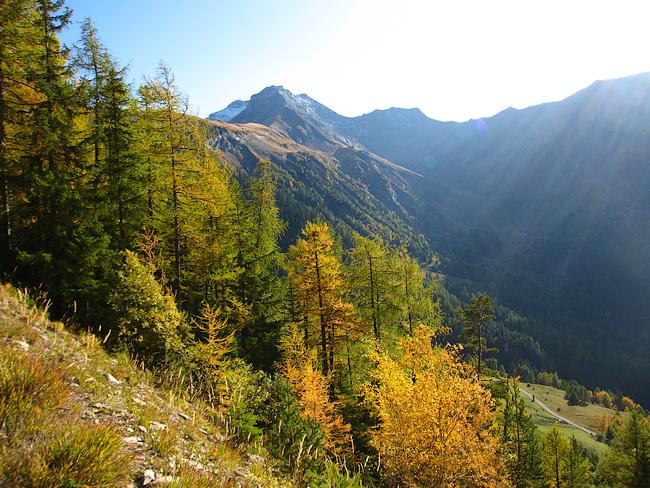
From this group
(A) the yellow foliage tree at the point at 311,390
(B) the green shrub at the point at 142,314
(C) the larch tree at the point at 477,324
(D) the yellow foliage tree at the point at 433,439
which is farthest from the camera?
(C) the larch tree at the point at 477,324

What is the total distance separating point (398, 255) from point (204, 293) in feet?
67.0

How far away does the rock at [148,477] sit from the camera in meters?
3.47

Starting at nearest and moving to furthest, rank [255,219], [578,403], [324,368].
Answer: [324,368], [255,219], [578,403]

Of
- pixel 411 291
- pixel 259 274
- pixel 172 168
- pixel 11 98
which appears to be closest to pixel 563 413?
pixel 411 291

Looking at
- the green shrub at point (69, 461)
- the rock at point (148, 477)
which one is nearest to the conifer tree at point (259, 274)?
the rock at point (148, 477)

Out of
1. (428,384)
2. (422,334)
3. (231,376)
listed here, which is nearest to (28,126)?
(231,376)

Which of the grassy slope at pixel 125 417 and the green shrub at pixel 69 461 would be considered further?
the grassy slope at pixel 125 417

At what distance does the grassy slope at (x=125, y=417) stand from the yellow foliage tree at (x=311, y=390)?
11.5 meters

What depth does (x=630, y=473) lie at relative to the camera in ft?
117

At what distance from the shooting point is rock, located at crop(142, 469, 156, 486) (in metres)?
3.47

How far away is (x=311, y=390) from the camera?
19562mm

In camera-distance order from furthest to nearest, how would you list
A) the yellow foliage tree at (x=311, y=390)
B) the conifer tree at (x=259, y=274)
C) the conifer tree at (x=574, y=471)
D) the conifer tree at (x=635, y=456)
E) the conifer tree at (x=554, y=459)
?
the conifer tree at (x=554, y=459) < the conifer tree at (x=574, y=471) < the conifer tree at (x=635, y=456) < the conifer tree at (x=259, y=274) < the yellow foliage tree at (x=311, y=390)

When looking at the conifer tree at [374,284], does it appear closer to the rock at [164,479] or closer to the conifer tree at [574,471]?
the rock at [164,479]

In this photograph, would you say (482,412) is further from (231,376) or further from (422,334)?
(231,376)
